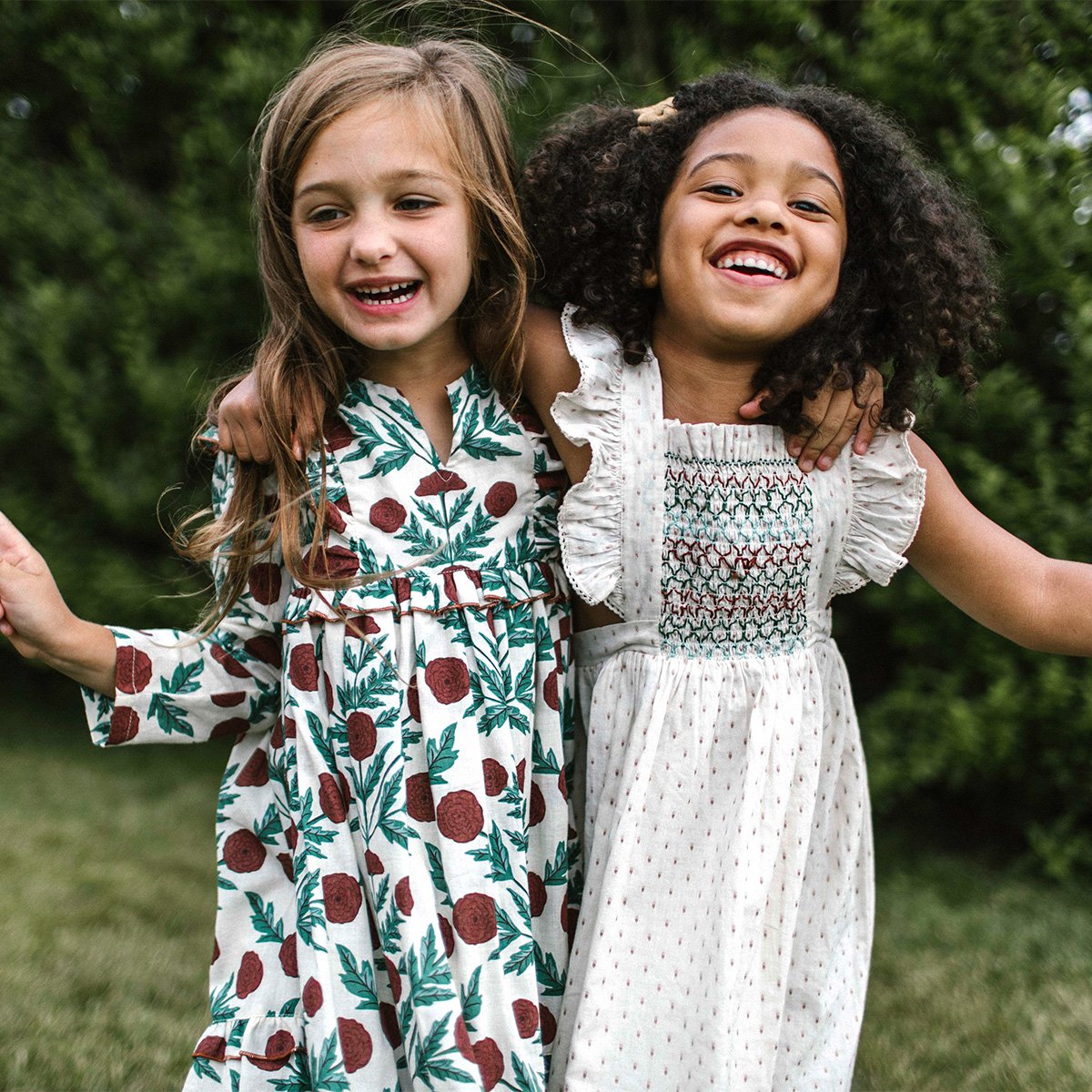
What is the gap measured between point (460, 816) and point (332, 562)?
1.31 feet

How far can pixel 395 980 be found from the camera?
1624 millimetres

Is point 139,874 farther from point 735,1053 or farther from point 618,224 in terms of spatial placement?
point 618,224

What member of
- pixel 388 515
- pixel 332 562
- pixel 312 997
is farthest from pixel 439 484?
pixel 312 997

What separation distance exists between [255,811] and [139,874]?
1752 mm

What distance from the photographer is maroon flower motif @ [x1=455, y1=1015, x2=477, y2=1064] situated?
1562mm

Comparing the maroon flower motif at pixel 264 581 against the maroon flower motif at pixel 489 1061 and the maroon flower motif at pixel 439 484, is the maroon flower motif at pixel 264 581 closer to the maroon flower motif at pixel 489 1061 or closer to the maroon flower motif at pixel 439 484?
the maroon flower motif at pixel 439 484

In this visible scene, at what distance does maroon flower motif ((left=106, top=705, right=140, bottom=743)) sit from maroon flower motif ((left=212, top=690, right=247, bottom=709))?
12 centimetres

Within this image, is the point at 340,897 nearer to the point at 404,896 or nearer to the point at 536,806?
the point at 404,896

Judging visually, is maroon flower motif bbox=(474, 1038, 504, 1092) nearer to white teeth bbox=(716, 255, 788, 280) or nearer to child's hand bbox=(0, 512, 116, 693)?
child's hand bbox=(0, 512, 116, 693)

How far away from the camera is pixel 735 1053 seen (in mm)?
1642

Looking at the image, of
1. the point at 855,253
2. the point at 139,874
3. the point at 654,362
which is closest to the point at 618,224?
the point at 654,362

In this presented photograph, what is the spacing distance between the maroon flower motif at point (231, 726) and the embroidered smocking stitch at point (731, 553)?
67 cm

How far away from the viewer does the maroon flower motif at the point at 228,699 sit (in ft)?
6.12

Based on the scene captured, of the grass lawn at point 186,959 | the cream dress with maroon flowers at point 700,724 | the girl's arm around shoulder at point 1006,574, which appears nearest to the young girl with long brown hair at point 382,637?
the cream dress with maroon flowers at point 700,724
